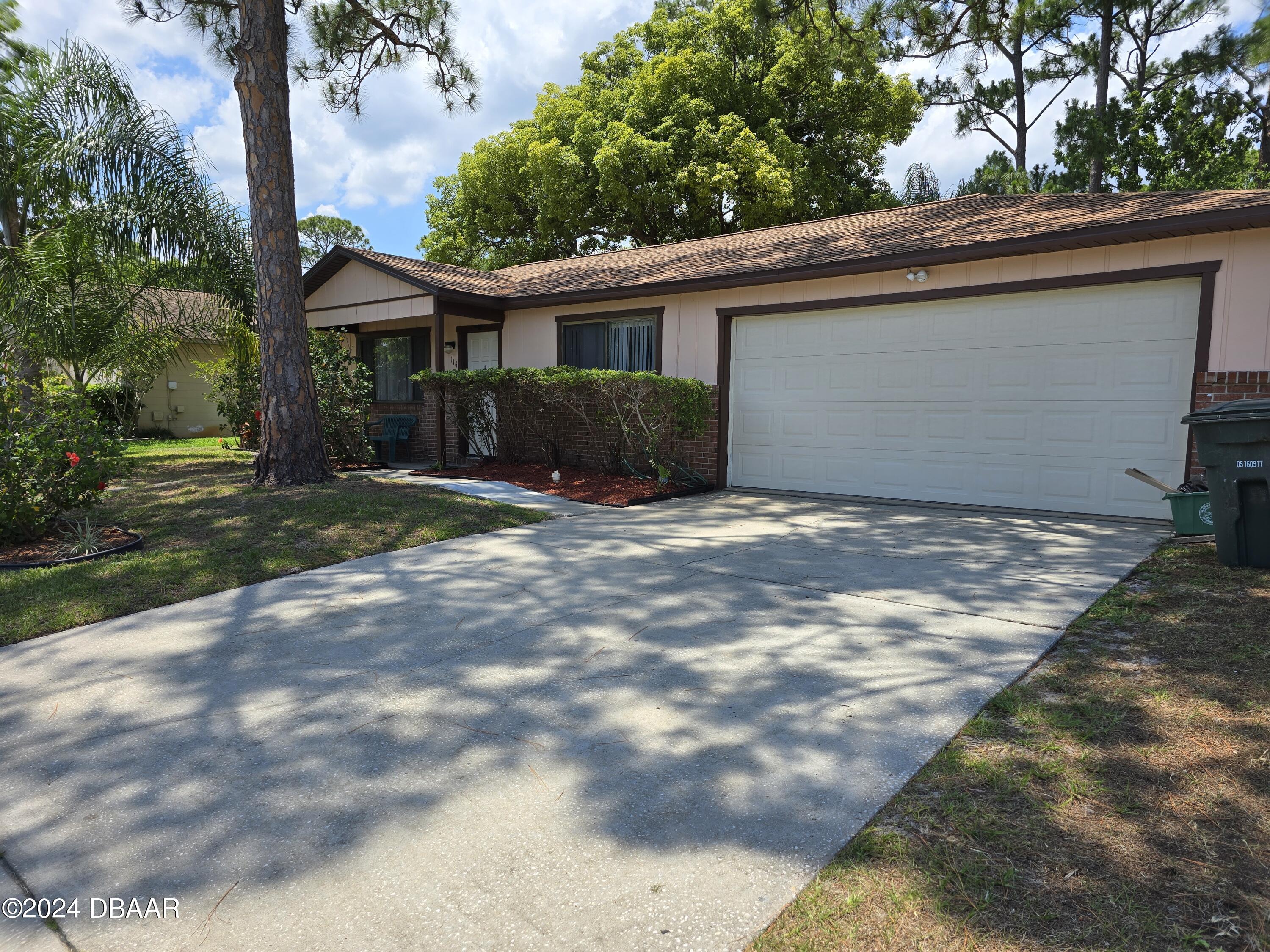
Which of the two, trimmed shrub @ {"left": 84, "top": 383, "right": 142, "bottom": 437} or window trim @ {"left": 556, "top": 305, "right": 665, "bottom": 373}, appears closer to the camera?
window trim @ {"left": 556, "top": 305, "right": 665, "bottom": 373}

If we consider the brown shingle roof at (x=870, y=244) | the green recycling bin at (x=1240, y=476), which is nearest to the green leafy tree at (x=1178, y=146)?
the brown shingle roof at (x=870, y=244)

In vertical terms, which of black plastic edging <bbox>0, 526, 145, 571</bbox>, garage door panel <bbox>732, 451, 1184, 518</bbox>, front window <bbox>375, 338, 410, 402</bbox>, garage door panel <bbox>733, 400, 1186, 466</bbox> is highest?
front window <bbox>375, 338, 410, 402</bbox>

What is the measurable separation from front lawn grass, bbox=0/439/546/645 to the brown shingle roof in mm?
4165

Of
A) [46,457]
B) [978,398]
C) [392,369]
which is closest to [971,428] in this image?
[978,398]

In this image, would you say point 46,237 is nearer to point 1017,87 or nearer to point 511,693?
point 511,693

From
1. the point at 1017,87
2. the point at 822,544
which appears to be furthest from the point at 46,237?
the point at 1017,87

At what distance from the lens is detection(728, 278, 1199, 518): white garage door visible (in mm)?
7555

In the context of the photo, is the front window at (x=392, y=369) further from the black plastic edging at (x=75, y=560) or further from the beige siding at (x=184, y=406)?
the black plastic edging at (x=75, y=560)

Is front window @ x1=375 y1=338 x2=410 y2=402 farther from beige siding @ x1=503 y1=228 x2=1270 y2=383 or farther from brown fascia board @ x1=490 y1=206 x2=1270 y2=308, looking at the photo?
brown fascia board @ x1=490 y1=206 x2=1270 y2=308

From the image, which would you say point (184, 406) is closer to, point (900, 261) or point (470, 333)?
point (470, 333)

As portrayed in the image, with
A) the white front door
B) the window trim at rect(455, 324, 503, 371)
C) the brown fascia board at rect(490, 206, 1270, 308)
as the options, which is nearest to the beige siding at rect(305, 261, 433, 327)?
the window trim at rect(455, 324, 503, 371)

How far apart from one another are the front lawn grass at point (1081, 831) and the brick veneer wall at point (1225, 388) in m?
4.47

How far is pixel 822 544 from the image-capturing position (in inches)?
258

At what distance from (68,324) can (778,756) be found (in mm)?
12435
